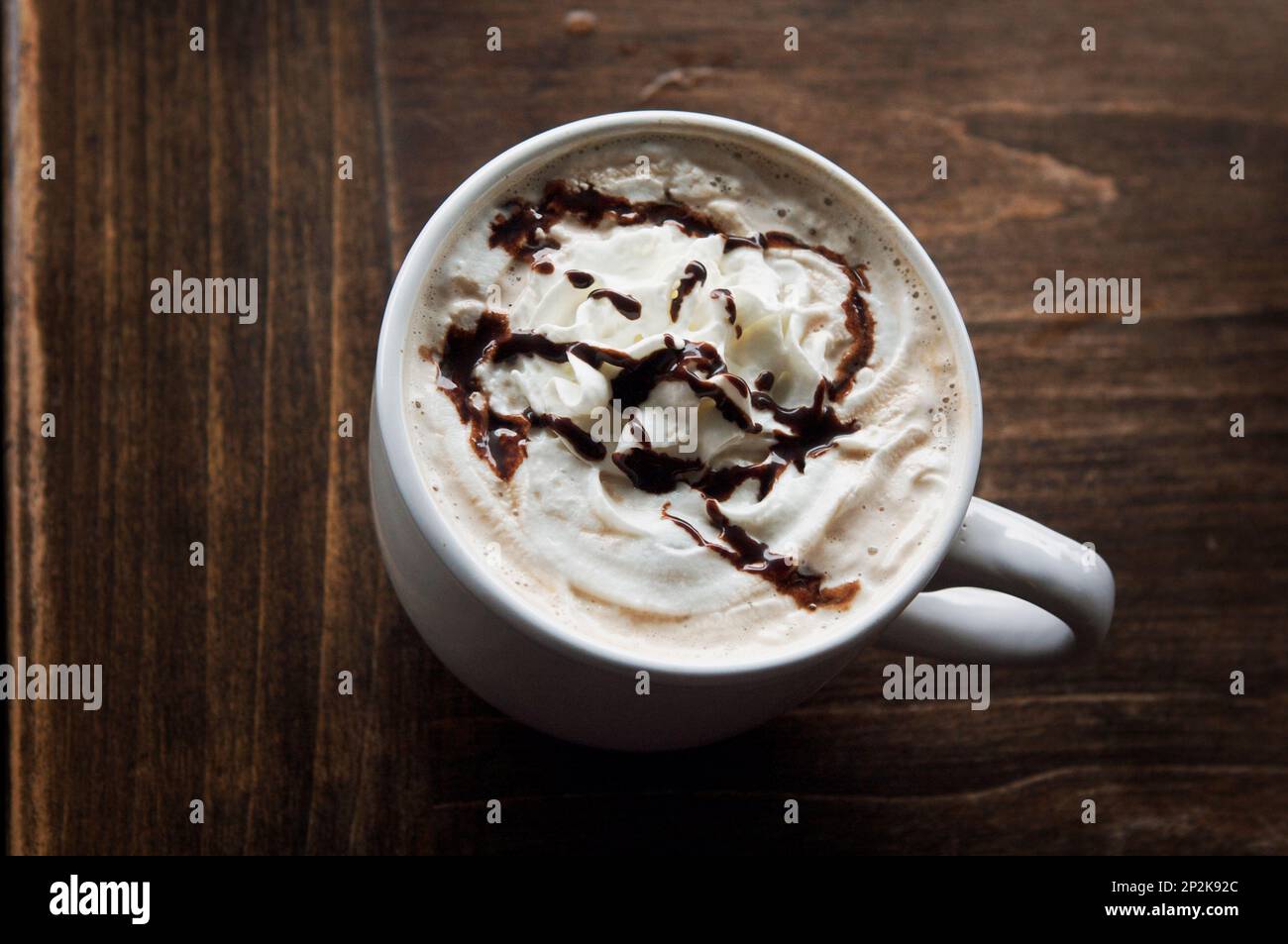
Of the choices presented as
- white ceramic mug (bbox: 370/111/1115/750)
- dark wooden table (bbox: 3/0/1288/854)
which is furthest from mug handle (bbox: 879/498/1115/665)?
dark wooden table (bbox: 3/0/1288/854)

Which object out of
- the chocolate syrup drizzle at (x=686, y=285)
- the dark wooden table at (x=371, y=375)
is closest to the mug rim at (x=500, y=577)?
the chocolate syrup drizzle at (x=686, y=285)

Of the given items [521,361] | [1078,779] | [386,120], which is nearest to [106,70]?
[386,120]

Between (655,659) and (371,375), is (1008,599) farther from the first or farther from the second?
(371,375)

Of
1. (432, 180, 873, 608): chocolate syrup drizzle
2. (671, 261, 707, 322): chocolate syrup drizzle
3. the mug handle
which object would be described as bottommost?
the mug handle

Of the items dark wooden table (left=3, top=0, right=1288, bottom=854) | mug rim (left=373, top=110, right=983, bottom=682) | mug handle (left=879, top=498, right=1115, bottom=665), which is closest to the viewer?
mug rim (left=373, top=110, right=983, bottom=682)

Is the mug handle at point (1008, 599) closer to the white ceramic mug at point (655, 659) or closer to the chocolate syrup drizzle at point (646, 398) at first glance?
the white ceramic mug at point (655, 659)

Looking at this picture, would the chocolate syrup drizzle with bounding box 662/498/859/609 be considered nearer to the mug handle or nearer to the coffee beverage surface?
the coffee beverage surface

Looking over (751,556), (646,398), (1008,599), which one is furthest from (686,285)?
(1008,599)
